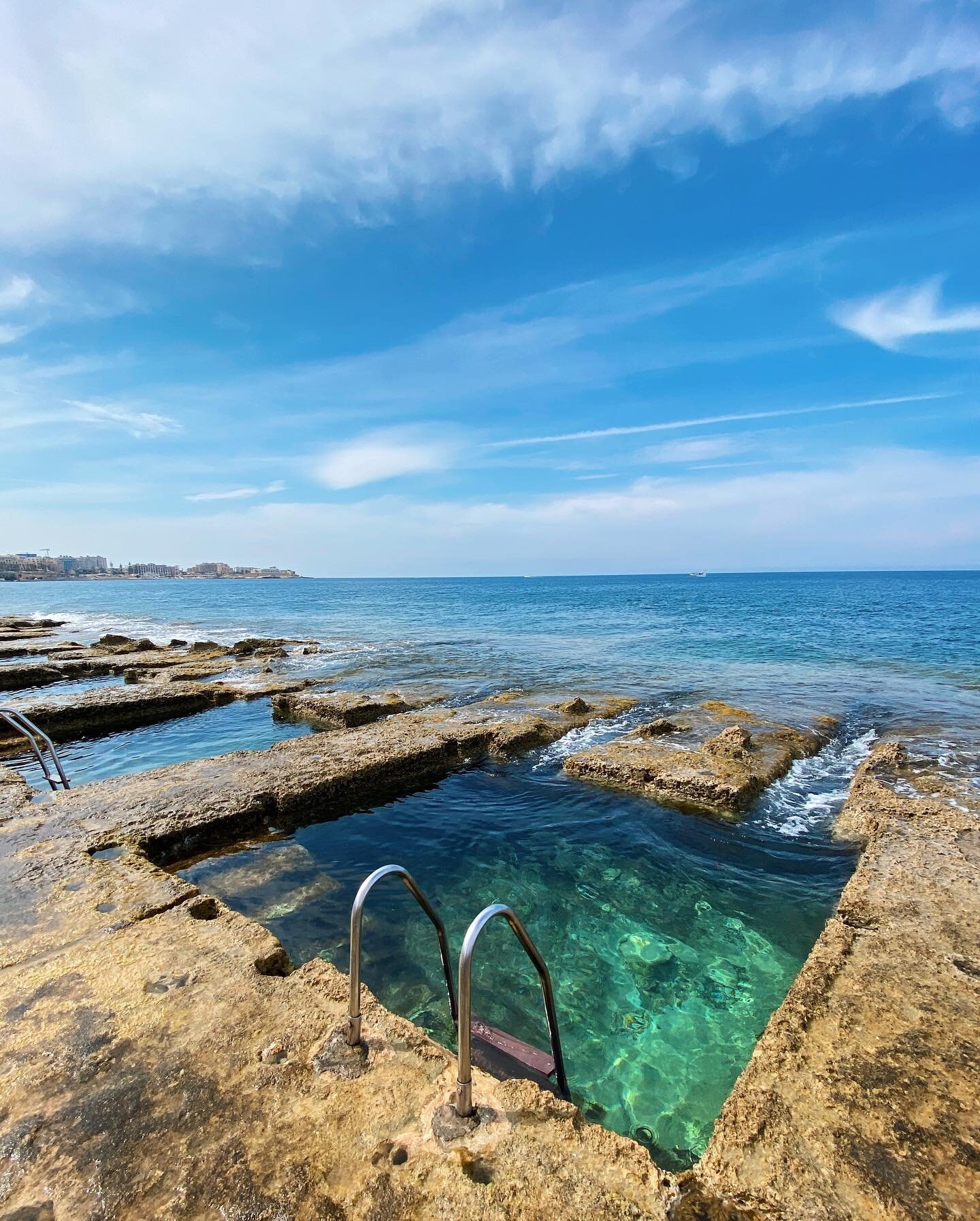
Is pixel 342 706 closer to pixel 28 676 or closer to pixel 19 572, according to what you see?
pixel 28 676

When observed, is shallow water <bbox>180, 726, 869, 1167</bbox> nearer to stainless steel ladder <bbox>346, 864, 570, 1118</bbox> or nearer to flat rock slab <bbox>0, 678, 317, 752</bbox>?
stainless steel ladder <bbox>346, 864, 570, 1118</bbox>

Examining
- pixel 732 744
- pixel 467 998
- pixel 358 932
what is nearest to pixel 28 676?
pixel 358 932

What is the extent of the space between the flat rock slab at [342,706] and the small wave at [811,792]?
9033 millimetres

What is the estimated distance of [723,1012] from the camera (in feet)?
17.5

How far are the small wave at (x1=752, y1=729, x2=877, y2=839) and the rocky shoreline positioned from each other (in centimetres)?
225

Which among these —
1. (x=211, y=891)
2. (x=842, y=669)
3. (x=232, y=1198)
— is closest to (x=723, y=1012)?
(x=232, y=1198)

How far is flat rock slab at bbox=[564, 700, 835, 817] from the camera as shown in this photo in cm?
953

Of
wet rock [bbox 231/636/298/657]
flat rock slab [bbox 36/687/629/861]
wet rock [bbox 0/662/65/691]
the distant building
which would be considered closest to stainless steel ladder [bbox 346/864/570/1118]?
flat rock slab [bbox 36/687/629/861]

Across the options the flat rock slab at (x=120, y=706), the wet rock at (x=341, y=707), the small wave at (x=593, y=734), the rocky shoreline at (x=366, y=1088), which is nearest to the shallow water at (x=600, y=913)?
the rocky shoreline at (x=366, y=1088)

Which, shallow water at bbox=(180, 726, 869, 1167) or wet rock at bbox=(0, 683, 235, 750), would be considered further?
wet rock at bbox=(0, 683, 235, 750)

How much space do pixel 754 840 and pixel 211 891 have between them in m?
7.61

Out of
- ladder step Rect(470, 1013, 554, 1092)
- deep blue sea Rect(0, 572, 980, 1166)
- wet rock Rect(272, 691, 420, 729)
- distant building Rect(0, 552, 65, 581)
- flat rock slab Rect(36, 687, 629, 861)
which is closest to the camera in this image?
ladder step Rect(470, 1013, 554, 1092)

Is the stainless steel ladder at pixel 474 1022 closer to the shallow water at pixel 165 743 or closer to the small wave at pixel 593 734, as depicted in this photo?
the small wave at pixel 593 734

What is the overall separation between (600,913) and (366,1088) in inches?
162
